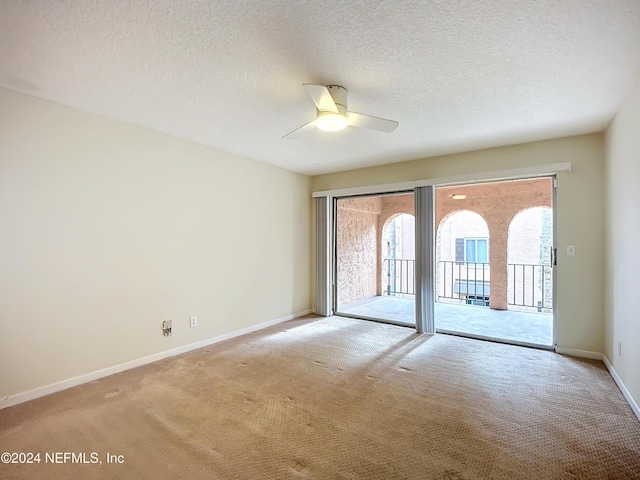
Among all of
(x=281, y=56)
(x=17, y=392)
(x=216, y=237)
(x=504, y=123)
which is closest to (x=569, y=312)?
(x=504, y=123)

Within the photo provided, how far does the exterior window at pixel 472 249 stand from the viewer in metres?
9.06

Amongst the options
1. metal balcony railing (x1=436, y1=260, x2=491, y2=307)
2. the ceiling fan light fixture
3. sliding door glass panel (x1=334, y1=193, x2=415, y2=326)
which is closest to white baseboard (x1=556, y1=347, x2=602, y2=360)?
sliding door glass panel (x1=334, y1=193, x2=415, y2=326)

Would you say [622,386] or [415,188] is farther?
[415,188]

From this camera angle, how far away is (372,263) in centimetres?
760

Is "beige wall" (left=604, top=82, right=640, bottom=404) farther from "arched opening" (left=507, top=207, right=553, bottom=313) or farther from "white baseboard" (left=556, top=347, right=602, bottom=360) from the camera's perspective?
"arched opening" (left=507, top=207, right=553, bottom=313)

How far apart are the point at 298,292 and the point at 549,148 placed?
12.9 feet

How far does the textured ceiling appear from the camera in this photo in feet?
5.29

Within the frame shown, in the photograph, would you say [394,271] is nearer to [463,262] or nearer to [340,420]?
[463,262]

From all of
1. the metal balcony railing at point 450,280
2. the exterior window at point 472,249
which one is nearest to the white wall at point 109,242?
the metal balcony railing at point 450,280

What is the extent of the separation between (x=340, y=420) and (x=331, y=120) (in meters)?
2.18

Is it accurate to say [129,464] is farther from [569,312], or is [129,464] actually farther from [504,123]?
[569,312]

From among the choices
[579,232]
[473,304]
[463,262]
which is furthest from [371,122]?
[463,262]

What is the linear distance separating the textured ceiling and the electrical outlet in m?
2.06

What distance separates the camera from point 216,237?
13.1 feet
